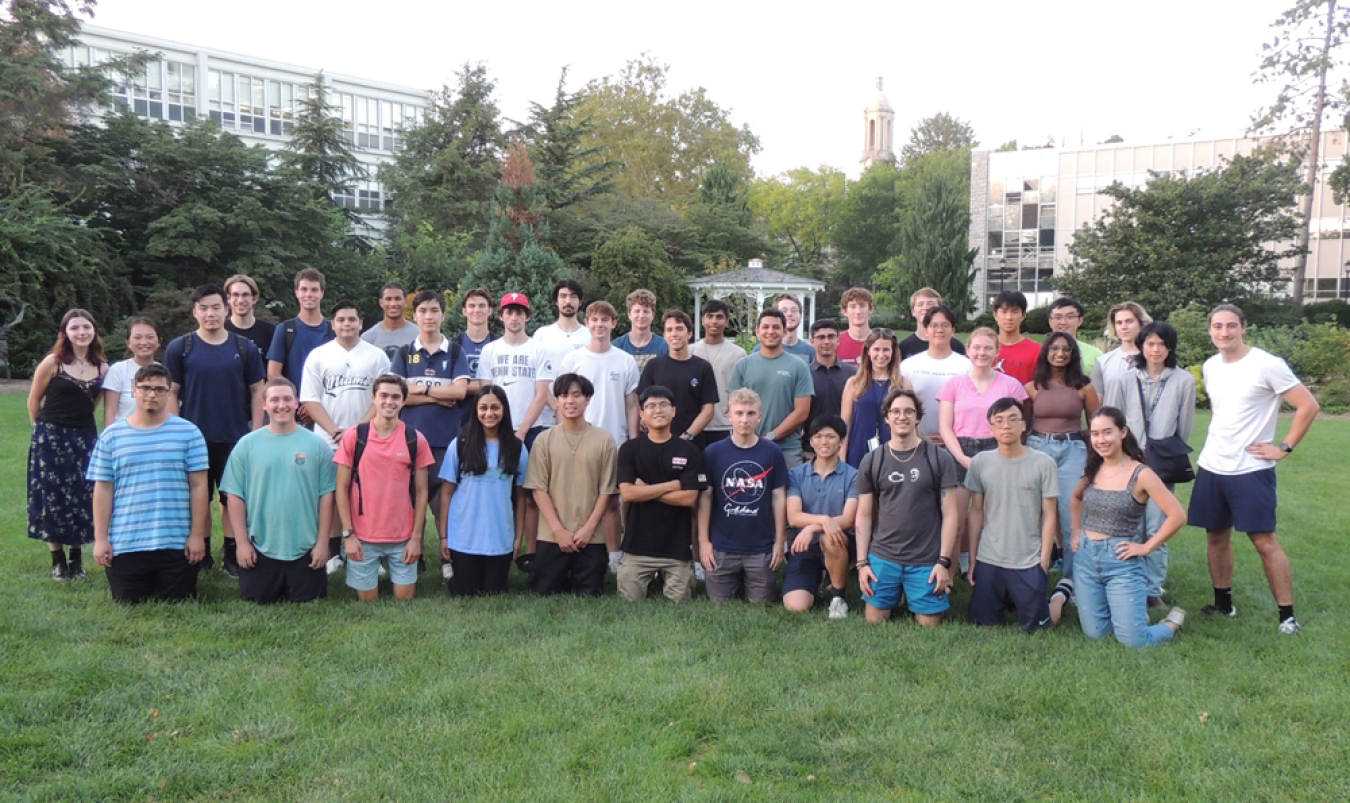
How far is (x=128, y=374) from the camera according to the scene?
611 cm

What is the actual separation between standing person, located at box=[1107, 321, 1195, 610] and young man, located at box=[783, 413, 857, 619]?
5.50 ft

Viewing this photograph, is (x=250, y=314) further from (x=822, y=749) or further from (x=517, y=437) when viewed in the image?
(x=822, y=749)

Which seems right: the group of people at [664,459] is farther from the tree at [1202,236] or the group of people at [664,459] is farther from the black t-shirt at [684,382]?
the tree at [1202,236]

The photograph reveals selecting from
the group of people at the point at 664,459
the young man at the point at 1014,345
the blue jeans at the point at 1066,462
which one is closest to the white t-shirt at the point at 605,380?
the group of people at the point at 664,459

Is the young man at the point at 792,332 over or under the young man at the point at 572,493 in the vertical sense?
over

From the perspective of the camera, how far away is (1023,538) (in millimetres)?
5211

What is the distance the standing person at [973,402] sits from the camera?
570cm

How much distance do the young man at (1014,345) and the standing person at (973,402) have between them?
35 centimetres

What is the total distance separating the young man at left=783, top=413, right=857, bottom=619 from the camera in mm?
5609

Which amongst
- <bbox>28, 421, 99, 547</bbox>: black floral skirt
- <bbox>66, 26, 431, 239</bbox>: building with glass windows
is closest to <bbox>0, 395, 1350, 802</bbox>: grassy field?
<bbox>28, 421, 99, 547</bbox>: black floral skirt

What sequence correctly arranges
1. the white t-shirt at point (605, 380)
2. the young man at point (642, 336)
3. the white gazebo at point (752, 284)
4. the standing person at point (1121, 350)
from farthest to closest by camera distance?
the white gazebo at point (752, 284), the young man at point (642, 336), the white t-shirt at point (605, 380), the standing person at point (1121, 350)

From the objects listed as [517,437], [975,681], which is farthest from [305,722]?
[975,681]

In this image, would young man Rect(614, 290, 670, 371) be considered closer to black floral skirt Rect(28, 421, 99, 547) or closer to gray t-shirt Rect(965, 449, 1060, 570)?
Answer: gray t-shirt Rect(965, 449, 1060, 570)

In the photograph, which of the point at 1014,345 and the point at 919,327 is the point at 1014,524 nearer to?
the point at 1014,345
